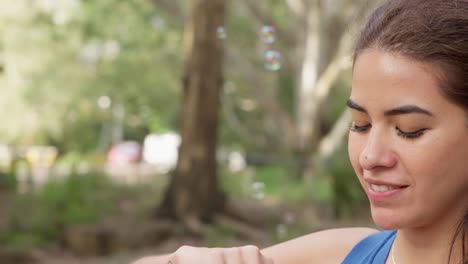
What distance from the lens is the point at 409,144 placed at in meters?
1.34

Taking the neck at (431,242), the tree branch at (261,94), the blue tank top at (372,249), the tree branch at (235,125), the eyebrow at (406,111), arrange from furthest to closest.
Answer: the tree branch at (235,125)
the tree branch at (261,94)
the blue tank top at (372,249)
the neck at (431,242)
the eyebrow at (406,111)

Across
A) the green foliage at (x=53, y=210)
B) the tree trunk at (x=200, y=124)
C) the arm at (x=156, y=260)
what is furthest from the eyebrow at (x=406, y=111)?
the tree trunk at (x=200, y=124)

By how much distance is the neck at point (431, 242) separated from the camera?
1.44 m

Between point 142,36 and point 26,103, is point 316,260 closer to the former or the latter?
point 142,36

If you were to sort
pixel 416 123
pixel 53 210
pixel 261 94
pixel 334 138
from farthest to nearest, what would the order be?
pixel 261 94, pixel 334 138, pixel 53 210, pixel 416 123

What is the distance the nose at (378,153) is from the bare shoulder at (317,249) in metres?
0.30

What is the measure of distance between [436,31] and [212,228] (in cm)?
1028

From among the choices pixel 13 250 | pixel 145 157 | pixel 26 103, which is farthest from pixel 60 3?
pixel 145 157

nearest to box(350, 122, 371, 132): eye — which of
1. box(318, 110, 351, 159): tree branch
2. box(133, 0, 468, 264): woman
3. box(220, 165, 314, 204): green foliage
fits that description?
box(133, 0, 468, 264): woman

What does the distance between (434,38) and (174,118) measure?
3238cm

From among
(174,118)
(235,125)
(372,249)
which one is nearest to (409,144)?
→ (372,249)

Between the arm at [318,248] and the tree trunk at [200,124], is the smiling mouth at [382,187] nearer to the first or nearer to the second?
the arm at [318,248]

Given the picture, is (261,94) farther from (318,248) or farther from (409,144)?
(409,144)

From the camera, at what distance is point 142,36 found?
24859 mm
